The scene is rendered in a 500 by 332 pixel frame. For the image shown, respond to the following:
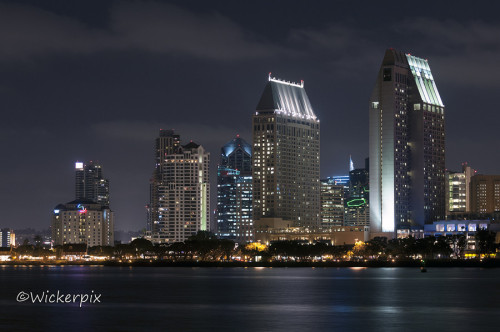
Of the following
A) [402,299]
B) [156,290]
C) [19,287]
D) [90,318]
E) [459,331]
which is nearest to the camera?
[459,331]

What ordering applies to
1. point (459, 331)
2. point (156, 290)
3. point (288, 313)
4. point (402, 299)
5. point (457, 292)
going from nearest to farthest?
point (459, 331) → point (288, 313) → point (402, 299) → point (457, 292) → point (156, 290)

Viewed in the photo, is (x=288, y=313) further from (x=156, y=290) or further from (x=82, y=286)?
(x=82, y=286)

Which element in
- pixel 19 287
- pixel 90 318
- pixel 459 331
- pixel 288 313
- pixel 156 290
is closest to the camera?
pixel 459 331

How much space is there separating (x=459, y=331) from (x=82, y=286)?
361ft

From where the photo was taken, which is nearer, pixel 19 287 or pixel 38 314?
pixel 38 314

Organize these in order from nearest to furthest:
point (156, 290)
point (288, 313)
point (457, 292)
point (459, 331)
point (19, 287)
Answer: point (459, 331), point (288, 313), point (457, 292), point (156, 290), point (19, 287)

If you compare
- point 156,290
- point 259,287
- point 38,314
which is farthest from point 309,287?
point 38,314

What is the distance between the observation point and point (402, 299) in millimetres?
147750

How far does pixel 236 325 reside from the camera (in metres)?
108

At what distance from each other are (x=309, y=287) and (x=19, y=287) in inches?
2313

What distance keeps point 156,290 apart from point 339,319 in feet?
225

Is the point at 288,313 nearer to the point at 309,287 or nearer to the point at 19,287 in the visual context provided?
the point at 309,287

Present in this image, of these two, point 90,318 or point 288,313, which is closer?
point 90,318

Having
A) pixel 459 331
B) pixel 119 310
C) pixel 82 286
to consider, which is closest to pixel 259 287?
pixel 82 286
